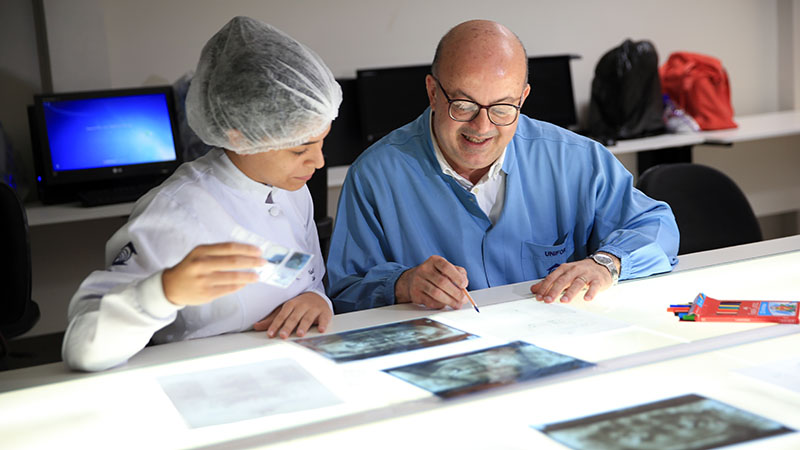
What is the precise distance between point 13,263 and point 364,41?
235cm

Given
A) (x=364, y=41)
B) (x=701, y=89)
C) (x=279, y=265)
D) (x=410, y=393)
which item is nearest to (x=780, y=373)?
(x=410, y=393)

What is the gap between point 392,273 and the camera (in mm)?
1793

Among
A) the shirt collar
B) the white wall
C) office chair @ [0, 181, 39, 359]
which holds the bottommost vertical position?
office chair @ [0, 181, 39, 359]

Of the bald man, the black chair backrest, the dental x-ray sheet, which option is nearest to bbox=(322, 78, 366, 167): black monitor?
the black chair backrest

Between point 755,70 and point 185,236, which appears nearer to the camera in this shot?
point 185,236

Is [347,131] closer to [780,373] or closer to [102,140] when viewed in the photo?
[102,140]

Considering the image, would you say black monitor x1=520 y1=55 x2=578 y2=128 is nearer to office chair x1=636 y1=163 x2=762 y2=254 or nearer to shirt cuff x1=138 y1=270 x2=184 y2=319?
office chair x1=636 y1=163 x2=762 y2=254

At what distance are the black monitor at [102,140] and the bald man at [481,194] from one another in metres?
2.03

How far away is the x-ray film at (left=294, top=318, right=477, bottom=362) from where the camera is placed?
133cm

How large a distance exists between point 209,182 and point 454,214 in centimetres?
63

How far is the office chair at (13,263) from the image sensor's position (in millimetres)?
2723

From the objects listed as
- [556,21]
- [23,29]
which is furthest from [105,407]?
[556,21]

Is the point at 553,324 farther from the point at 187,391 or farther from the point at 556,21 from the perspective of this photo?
the point at 556,21

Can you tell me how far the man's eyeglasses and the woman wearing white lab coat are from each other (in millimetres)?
402
